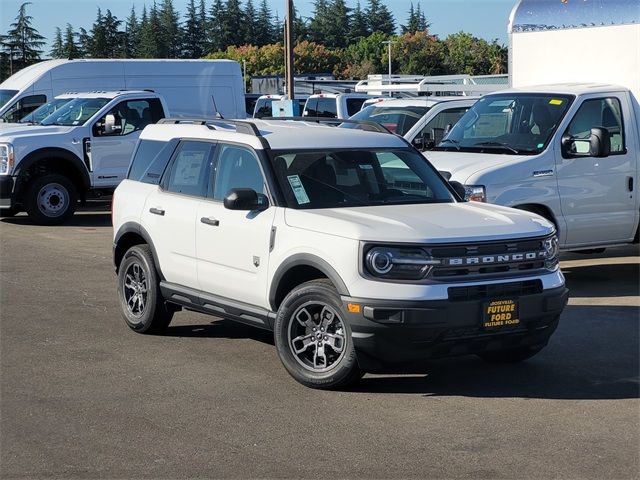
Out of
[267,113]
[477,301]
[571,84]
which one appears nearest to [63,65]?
[267,113]

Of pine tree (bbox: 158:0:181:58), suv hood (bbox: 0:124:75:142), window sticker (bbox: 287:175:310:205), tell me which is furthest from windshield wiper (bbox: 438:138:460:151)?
pine tree (bbox: 158:0:181:58)

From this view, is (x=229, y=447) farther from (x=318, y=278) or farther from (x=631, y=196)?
(x=631, y=196)

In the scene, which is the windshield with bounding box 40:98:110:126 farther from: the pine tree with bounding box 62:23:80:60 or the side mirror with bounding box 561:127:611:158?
the pine tree with bounding box 62:23:80:60

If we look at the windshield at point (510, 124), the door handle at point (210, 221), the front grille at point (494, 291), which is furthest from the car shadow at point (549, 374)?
the windshield at point (510, 124)

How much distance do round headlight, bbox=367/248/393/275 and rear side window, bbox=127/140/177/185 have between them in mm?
2763

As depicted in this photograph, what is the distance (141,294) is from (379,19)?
10983cm

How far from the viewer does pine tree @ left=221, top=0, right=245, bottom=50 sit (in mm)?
105125

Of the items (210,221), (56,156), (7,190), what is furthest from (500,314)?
(56,156)

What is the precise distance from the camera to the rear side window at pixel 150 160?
Answer: 901cm

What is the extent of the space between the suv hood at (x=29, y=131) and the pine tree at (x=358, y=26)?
97.5 metres

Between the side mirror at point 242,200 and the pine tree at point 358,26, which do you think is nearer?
the side mirror at point 242,200

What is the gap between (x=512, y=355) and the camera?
312 inches

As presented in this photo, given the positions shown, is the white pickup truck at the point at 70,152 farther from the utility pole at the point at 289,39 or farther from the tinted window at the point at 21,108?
the utility pole at the point at 289,39

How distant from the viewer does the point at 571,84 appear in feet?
41.1
